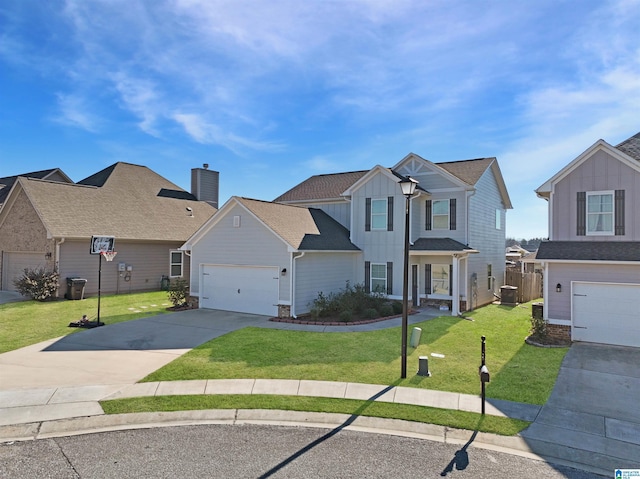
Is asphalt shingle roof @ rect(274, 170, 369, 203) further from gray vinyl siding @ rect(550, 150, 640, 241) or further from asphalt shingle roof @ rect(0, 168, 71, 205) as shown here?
asphalt shingle roof @ rect(0, 168, 71, 205)

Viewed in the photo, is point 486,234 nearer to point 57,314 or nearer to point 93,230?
point 57,314

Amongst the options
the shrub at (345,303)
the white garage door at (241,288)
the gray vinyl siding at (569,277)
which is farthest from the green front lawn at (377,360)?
the white garage door at (241,288)

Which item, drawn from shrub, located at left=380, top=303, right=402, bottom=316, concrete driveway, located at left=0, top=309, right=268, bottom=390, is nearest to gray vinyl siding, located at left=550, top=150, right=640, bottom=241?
shrub, located at left=380, top=303, right=402, bottom=316

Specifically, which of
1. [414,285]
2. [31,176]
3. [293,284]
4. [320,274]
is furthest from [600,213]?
[31,176]

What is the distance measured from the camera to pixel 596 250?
496 inches

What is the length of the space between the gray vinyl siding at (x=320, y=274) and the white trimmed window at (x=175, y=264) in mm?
12186

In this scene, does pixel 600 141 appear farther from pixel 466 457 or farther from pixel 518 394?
pixel 466 457

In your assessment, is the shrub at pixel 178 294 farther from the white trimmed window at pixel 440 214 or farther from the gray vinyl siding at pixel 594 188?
the gray vinyl siding at pixel 594 188

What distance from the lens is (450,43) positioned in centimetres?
1185

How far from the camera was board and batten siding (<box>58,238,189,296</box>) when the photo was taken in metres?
20.3

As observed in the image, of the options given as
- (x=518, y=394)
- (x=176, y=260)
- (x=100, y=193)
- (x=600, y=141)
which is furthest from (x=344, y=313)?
(x=100, y=193)

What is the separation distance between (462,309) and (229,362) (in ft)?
39.4

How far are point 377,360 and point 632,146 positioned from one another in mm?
11900

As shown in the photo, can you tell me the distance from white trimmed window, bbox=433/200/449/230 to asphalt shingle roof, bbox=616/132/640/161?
701 centimetres
